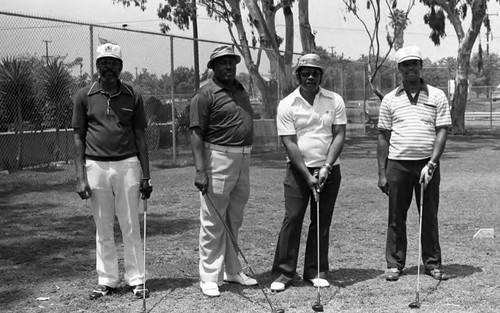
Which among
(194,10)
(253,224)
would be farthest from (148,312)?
(194,10)

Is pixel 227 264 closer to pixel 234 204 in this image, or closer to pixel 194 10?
pixel 234 204

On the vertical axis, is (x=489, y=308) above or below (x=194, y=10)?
below

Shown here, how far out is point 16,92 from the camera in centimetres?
1391

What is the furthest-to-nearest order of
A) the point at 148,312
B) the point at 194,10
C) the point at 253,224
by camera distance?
the point at 194,10
the point at 253,224
the point at 148,312

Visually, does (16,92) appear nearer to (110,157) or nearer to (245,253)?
(245,253)

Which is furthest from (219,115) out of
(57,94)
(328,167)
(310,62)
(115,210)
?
(57,94)

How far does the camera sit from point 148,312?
5.48m

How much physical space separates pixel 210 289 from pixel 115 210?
97cm

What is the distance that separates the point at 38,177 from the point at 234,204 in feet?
28.0

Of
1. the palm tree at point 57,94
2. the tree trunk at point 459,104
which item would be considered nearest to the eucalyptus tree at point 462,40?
the tree trunk at point 459,104

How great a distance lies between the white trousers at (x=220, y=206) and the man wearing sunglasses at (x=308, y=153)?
1.27 ft

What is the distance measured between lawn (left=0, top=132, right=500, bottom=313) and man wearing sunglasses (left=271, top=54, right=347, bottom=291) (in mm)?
327

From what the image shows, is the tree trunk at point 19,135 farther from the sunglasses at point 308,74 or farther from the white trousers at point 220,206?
the sunglasses at point 308,74

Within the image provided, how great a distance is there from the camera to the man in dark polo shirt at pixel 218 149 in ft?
19.2
